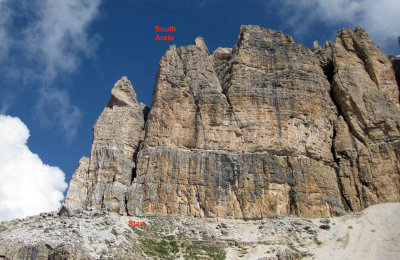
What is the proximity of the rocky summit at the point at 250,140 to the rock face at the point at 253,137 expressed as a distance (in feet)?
0.47

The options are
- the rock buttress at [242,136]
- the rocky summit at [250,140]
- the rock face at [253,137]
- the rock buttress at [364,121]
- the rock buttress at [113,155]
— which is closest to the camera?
the rock buttress at [113,155]

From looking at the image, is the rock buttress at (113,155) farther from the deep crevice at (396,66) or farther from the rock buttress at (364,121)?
the deep crevice at (396,66)

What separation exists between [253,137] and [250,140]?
0.60 metres

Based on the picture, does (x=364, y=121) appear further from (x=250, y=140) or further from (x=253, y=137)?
(x=250, y=140)

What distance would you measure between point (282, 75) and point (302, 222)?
23389 millimetres

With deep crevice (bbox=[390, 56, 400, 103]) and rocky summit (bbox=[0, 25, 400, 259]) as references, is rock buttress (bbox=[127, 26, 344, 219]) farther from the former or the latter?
deep crevice (bbox=[390, 56, 400, 103])

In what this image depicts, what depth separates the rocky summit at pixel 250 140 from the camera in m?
63.6

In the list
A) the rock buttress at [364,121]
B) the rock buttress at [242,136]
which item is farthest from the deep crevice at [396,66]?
the rock buttress at [242,136]

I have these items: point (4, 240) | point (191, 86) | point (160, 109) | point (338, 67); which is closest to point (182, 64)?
point (191, 86)

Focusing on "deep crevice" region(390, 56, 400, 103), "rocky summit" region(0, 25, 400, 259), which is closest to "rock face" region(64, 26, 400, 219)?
"rocky summit" region(0, 25, 400, 259)

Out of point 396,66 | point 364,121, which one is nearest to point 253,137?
point 364,121

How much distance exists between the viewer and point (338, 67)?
78.2 meters

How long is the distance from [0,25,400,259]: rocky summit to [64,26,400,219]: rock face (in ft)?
0.47

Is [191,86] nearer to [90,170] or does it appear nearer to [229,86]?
[229,86]
